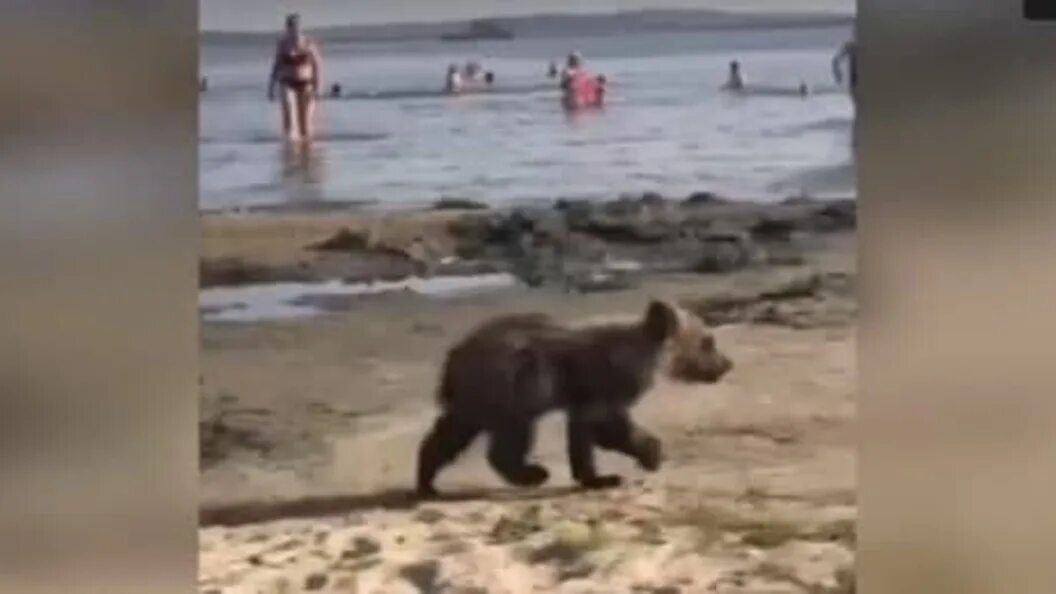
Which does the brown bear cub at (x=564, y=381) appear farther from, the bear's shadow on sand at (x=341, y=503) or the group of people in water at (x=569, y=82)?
the group of people in water at (x=569, y=82)

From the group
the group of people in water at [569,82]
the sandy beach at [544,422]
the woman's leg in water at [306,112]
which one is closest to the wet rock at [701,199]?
the sandy beach at [544,422]

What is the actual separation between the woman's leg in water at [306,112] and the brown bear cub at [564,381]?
21cm

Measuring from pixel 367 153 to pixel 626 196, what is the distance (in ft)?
0.71

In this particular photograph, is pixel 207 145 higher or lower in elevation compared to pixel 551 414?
higher

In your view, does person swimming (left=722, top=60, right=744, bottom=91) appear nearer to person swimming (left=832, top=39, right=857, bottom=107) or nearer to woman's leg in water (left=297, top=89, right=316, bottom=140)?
person swimming (left=832, top=39, right=857, bottom=107)

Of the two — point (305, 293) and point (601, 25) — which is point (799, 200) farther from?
point (305, 293)

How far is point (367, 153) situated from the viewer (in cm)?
137

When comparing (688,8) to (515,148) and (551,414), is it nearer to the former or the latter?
(515,148)

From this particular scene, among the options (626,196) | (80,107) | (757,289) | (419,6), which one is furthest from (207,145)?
(757,289)

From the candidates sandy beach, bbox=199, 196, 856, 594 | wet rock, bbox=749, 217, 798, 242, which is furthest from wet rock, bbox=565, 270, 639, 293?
wet rock, bbox=749, 217, 798, 242

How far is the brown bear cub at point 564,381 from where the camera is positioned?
138cm

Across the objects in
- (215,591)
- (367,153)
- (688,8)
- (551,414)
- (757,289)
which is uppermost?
(688,8)

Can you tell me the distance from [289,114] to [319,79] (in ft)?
0.12

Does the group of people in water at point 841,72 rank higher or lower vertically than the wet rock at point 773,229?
higher
